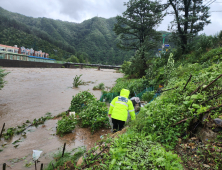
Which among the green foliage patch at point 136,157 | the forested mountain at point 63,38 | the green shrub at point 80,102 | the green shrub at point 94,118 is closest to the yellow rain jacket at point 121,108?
the green shrub at point 94,118

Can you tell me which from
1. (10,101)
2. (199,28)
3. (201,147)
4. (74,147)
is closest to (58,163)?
(74,147)

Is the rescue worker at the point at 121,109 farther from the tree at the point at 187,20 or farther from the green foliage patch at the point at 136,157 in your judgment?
the tree at the point at 187,20

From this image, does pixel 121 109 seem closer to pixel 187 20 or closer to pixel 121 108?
pixel 121 108

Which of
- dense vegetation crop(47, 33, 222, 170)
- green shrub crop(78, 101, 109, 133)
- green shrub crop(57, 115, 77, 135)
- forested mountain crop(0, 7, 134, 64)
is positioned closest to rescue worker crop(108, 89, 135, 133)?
dense vegetation crop(47, 33, 222, 170)

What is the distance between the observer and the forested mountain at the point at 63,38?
79.3 metres

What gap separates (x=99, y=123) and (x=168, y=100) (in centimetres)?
253

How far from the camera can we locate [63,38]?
12694 cm

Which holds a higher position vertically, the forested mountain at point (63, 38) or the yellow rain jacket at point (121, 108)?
the forested mountain at point (63, 38)

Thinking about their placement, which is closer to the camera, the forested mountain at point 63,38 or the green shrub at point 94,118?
the green shrub at point 94,118

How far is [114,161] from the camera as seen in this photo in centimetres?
230

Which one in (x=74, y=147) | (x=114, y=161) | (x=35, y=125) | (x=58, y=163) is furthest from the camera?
(x=35, y=125)

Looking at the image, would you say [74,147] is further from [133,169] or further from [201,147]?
[201,147]

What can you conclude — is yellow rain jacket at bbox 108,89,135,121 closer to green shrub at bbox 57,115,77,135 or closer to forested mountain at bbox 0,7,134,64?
green shrub at bbox 57,115,77,135

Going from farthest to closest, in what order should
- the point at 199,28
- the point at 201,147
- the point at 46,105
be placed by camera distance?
the point at 199,28
the point at 46,105
the point at 201,147
